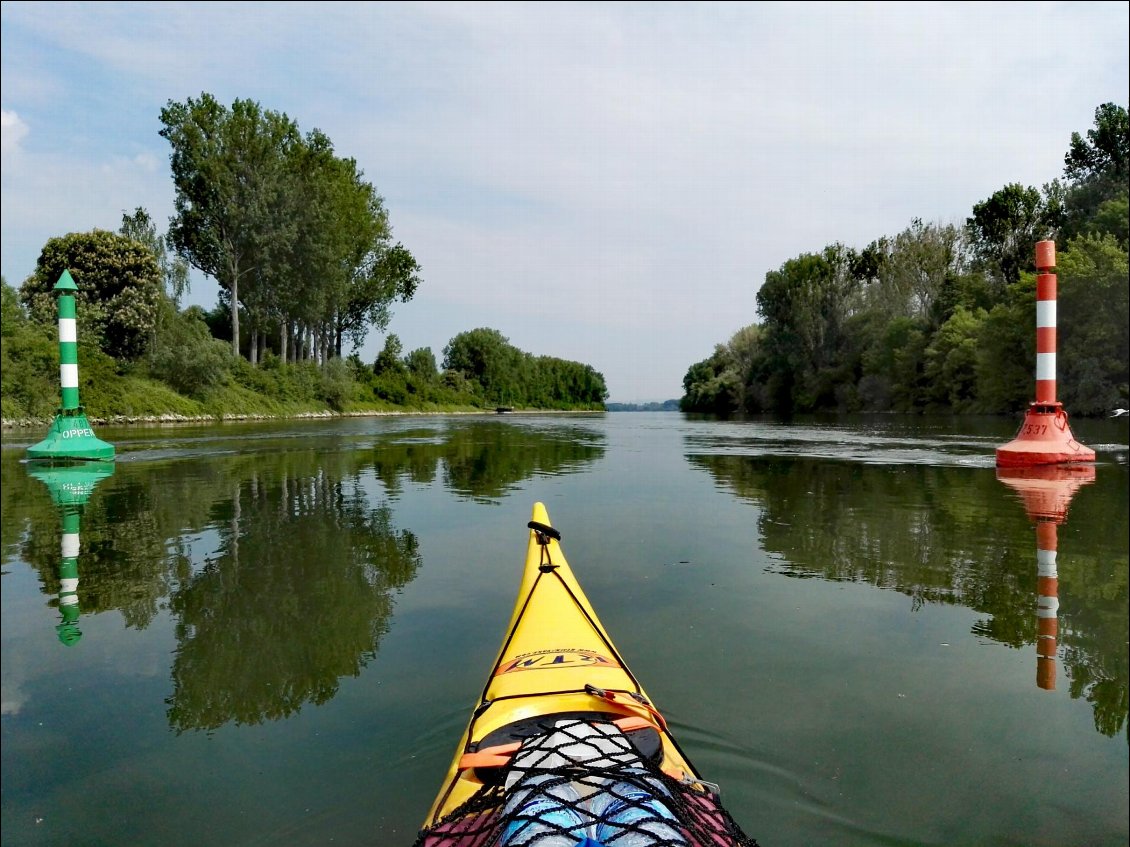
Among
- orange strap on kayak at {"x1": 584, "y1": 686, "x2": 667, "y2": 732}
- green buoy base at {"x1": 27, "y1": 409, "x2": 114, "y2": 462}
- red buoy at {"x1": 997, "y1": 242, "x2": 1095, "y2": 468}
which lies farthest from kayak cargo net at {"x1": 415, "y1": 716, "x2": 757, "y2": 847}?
green buoy base at {"x1": 27, "y1": 409, "x2": 114, "y2": 462}

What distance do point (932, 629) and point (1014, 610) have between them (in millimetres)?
716

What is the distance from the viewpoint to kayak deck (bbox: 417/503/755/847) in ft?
6.05

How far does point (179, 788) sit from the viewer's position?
2.76 meters

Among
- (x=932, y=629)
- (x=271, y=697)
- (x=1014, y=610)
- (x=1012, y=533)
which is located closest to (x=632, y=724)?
(x=271, y=697)

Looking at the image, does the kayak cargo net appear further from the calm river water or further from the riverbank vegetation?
the riverbank vegetation

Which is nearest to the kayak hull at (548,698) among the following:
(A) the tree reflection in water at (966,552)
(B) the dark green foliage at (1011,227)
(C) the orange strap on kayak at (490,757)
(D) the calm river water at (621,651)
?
(C) the orange strap on kayak at (490,757)

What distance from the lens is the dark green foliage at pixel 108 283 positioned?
32.5 meters

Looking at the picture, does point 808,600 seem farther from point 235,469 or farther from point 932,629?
point 235,469

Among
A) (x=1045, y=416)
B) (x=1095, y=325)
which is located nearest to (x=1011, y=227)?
(x=1095, y=325)

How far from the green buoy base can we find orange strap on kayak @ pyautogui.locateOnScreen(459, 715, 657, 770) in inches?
567

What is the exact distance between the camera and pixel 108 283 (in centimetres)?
3319

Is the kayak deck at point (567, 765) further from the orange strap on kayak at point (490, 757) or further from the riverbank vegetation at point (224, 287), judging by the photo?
the riverbank vegetation at point (224, 287)

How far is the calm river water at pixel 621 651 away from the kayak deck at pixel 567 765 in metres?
0.46

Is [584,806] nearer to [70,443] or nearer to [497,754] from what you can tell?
[497,754]
